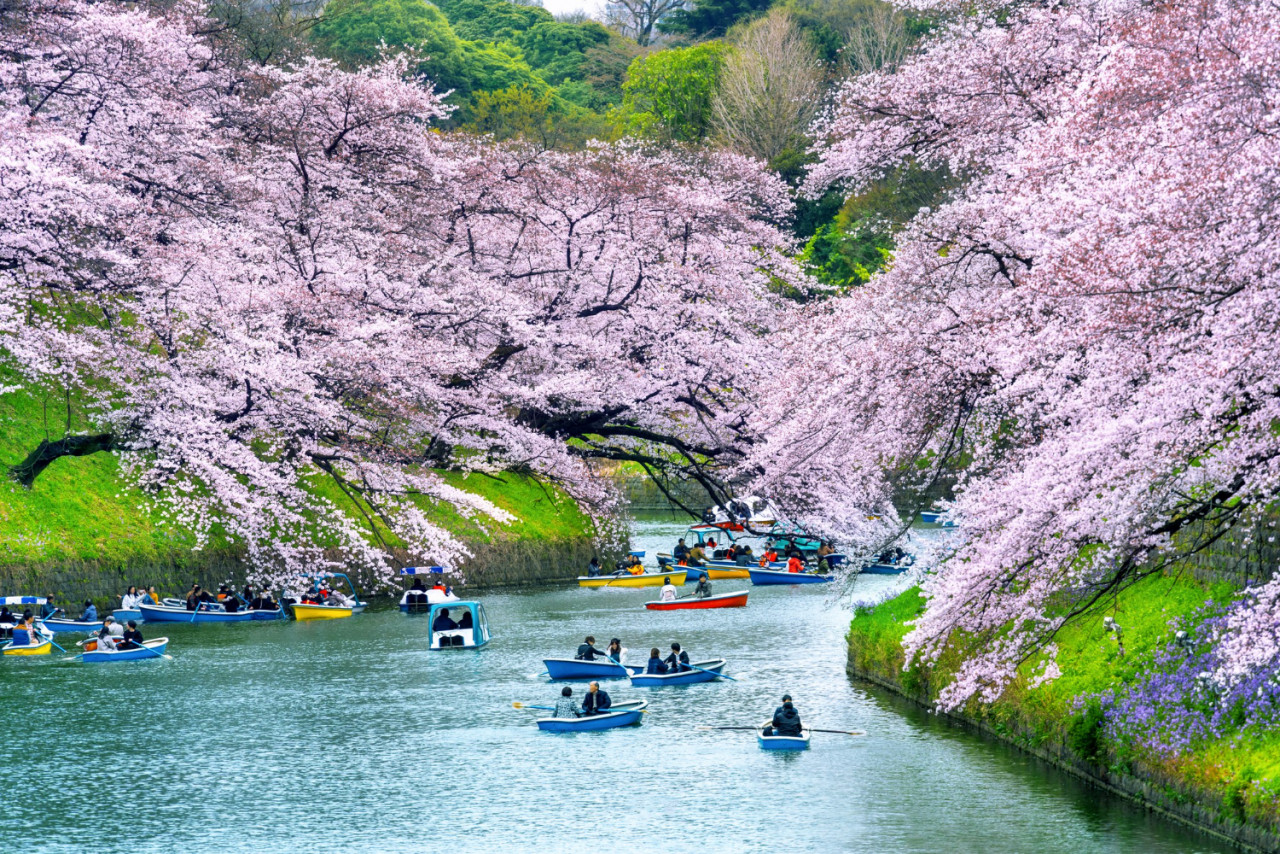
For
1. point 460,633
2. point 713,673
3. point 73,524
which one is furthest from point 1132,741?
point 73,524

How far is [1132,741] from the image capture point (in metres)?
17.6

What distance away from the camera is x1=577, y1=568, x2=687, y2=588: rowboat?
154ft

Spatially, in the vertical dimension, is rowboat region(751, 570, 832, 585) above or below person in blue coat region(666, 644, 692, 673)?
above

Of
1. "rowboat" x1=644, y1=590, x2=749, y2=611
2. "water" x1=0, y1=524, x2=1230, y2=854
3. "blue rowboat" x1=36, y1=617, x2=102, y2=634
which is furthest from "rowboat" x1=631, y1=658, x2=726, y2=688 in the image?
"blue rowboat" x1=36, y1=617, x2=102, y2=634

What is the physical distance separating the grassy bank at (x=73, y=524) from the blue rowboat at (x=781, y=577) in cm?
2146

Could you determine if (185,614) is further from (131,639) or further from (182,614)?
(131,639)

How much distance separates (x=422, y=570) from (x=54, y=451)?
40.5 feet

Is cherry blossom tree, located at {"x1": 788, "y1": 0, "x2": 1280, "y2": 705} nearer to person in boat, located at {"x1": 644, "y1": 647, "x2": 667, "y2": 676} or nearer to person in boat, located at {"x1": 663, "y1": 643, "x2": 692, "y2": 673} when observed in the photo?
person in boat, located at {"x1": 663, "y1": 643, "x2": 692, "y2": 673}

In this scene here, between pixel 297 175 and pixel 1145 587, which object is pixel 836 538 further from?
pixel 297 175

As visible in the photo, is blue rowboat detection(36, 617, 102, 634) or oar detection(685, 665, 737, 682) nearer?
oar detection(685, 665, 737, 682)

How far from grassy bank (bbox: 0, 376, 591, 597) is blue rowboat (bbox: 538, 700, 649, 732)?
51.8ft

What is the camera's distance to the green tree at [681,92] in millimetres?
82562

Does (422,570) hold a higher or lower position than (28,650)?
higher

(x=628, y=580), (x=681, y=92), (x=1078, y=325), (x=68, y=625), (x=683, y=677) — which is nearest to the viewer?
(x=1078, y=325)
